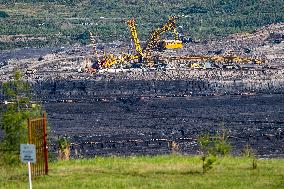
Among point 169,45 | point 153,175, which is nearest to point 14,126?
point 153,175

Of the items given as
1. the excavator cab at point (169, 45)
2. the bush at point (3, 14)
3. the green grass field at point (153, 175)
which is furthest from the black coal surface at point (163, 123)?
the bush at point (3, 14)

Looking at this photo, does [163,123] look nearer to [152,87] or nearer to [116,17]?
[152,87]

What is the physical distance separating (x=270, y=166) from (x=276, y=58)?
43.8 meters

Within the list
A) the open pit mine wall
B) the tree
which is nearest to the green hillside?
the open pit mine wall

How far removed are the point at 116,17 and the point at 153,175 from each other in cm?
8585

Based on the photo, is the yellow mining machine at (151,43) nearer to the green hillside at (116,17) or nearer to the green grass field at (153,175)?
the green hillside at (116,17)

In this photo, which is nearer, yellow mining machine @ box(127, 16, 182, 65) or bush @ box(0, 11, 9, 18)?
yellow mining machine @ box(127, 16, 182, 65)

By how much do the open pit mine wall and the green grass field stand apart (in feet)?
94.4

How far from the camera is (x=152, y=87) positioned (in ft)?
180

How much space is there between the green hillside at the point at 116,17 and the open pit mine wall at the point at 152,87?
29.9m

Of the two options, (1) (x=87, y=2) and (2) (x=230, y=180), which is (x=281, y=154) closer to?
(2) (x=230, y=180)

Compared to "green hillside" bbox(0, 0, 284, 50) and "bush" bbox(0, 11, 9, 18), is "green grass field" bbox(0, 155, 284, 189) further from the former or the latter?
"bush" bbox(0, 11, 9, 18)

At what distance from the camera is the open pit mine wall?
52906 mm

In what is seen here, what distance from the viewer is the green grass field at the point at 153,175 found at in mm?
20188
